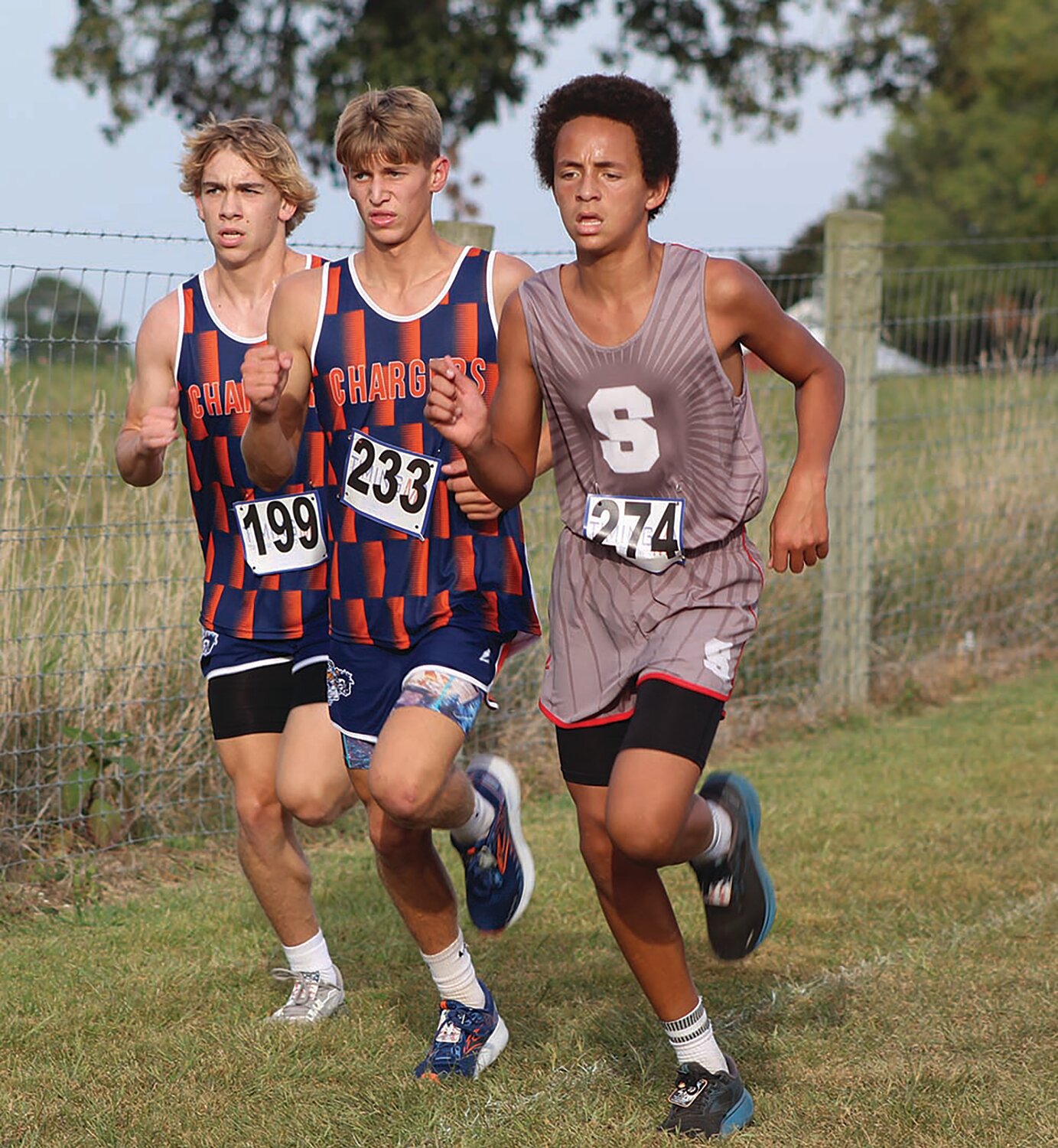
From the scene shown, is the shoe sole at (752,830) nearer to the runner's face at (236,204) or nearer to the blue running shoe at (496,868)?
the blue running shoe at (496,868)

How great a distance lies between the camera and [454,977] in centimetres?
411

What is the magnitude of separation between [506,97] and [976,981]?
61.5ft

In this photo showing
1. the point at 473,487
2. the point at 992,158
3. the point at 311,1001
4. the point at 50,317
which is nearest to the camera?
the point at 473,487

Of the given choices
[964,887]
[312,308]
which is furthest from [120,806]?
[964,887]

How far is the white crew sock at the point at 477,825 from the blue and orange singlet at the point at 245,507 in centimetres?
65

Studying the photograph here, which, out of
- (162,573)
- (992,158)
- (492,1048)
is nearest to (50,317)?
(162,573)

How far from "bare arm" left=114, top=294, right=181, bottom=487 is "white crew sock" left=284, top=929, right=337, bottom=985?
51.7 inches

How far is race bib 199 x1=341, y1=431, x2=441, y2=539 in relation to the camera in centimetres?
392

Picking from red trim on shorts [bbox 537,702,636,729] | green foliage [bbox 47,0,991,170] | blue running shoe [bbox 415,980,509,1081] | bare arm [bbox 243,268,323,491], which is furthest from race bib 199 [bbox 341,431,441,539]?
green foliage [bbox 47,0,991,170]

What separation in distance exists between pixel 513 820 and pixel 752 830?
744 millimetres

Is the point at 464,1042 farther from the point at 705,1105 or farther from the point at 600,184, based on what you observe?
the point at 600,184

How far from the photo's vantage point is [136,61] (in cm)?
2267

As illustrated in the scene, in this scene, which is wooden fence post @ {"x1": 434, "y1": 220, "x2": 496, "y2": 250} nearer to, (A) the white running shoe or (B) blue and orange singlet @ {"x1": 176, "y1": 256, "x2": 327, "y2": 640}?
(B) blue and orange singlet @ {"x1": 176, "y1": 256, "x2": 327, "y2": 640}

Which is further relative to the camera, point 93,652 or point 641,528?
point 93,652
